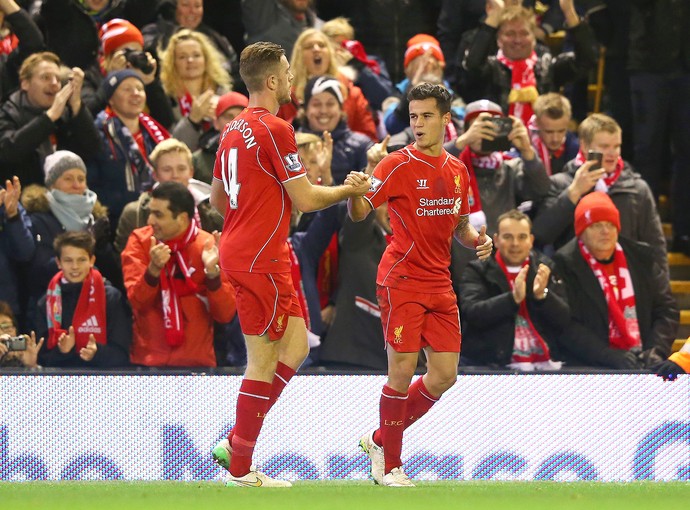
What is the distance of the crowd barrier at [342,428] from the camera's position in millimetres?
7625

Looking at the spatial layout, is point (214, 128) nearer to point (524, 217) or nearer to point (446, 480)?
point (524, 217)

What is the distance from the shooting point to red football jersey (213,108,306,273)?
21.0 ft

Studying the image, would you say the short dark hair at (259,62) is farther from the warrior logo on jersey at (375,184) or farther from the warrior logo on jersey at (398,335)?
the warrior logo on jersey at (398,335)

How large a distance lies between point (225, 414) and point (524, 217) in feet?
8.96

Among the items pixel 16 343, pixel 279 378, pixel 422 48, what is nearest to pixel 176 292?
pixel 16 343

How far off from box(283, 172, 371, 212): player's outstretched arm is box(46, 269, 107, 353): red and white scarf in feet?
9.21

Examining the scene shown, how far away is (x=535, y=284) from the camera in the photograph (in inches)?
348

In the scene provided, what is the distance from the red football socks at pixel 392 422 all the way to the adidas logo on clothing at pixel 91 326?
2.65m

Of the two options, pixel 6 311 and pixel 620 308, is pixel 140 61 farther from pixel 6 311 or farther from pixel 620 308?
pixel 620 308

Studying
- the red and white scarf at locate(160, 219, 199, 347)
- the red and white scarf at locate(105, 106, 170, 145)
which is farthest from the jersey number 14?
the red and white scarf at locate(105, 106, 170, 145)

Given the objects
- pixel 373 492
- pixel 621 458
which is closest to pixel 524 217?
pixel 621 458

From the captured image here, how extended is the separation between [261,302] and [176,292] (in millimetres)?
2374

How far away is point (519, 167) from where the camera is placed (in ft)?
32.8

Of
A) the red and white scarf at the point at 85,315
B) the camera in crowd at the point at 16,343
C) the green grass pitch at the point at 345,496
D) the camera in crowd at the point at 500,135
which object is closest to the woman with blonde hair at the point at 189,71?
the red and white scarf at the point at 85,315
